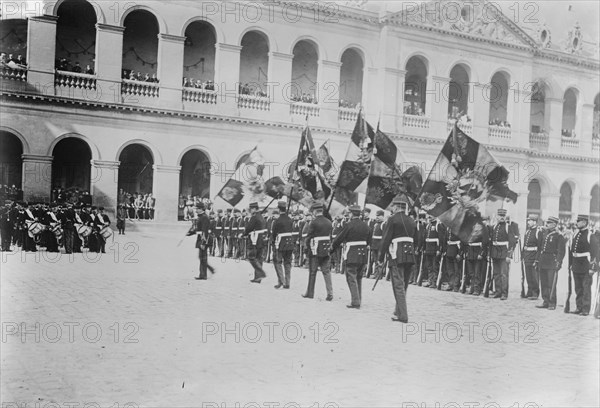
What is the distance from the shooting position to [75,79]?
7160 millimetres

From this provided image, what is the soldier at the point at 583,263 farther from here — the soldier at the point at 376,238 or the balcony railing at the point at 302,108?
the balcony railing at the point at 302,108

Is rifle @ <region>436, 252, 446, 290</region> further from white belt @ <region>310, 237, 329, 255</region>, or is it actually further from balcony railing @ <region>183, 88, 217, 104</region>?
balcony railing @ <region>183, 88, 217, 104</region>

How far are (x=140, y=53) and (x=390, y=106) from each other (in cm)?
334

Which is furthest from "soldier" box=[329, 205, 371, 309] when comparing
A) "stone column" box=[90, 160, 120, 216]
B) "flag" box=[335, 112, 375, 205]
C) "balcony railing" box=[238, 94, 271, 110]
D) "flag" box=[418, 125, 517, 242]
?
"stone column" box=[90, 160, 120, 216]

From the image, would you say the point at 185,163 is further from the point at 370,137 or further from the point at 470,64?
the point at 470,64

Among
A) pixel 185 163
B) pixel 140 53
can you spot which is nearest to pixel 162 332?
pixel 185 163

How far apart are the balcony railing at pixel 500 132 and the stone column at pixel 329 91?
2.51 m

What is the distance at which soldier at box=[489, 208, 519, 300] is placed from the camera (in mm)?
10680

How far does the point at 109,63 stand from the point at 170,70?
0.75 metres

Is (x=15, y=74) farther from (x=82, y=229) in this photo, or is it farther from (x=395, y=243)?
(x=395, y=243)

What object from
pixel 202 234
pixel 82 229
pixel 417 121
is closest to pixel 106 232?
pixel 82 229

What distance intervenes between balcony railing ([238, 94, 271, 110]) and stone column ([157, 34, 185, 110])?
2.52 ft

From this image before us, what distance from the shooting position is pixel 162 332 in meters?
6.38

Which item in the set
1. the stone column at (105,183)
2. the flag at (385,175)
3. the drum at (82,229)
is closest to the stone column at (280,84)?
the flag at (385,175)
